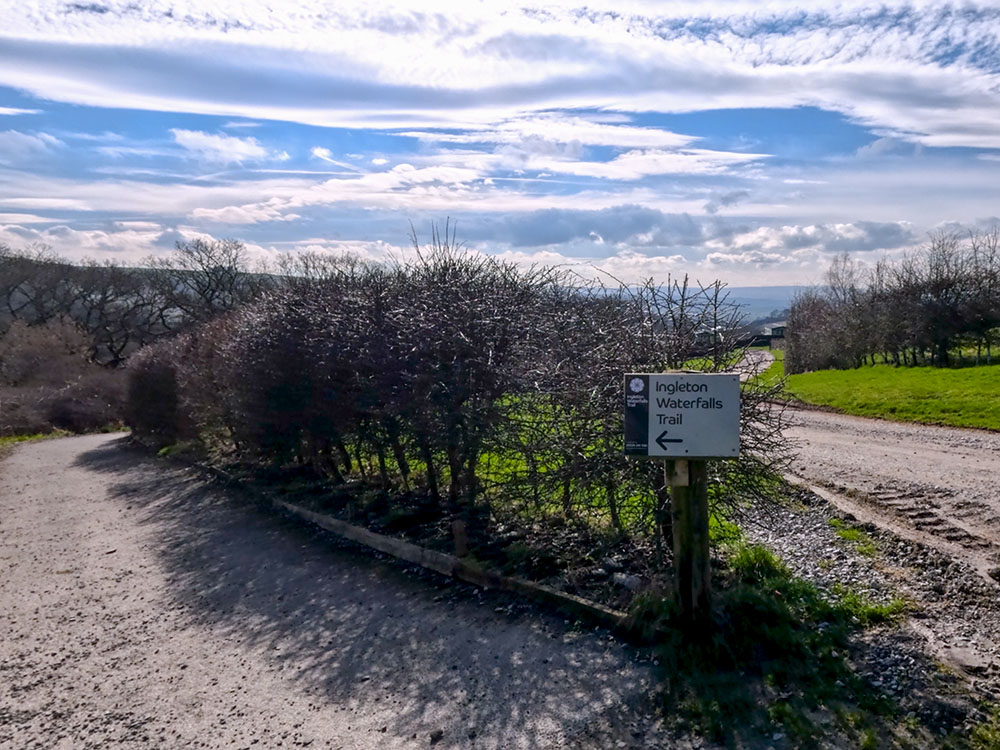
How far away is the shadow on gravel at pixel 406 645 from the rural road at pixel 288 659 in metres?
0.01

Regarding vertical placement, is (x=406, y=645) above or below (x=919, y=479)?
below

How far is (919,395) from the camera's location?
1873 cm

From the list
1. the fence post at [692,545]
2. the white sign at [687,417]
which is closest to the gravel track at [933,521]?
the fence post at [692,545]

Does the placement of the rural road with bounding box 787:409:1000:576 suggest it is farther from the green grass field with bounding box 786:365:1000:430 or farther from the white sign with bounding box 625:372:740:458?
the white sign with bounding box 625:372:740:458

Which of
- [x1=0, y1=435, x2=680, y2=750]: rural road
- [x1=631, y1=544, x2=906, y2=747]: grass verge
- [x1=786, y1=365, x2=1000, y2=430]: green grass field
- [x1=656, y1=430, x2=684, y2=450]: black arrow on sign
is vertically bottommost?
[x1=0, y1=435, x2=680, y2=750]: rural road

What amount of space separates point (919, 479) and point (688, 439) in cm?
643

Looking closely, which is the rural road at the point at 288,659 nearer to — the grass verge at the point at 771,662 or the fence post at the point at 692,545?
the grass verge at the point at 771,662

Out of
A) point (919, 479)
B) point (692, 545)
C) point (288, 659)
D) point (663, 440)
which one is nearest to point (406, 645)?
point (288, 659)

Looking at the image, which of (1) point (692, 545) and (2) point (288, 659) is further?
(2) point (288, 659)

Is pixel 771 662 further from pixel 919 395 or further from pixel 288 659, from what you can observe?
pixel 919 395

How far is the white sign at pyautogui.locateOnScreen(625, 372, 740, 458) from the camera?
471 centimetres

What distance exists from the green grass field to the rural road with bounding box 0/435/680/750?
9.02 meters

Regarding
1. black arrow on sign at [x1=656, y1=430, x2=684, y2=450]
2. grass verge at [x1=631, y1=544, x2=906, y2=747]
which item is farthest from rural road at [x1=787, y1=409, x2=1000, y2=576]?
black arrow on sign at [x1=656, y1=430, x2=684, y2=450]

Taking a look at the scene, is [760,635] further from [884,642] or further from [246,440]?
[246,440]
